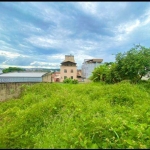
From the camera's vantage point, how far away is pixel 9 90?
213 inches

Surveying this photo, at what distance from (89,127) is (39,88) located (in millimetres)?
3855

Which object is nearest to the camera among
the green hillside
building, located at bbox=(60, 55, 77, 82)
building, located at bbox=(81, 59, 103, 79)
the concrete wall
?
the green hillside

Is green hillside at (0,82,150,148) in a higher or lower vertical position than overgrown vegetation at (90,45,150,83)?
lower

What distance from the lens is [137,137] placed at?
1.42m

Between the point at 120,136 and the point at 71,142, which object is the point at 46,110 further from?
the point at 120,136

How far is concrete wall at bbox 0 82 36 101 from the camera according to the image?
17.4ft

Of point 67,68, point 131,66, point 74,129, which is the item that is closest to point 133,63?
point 131,66

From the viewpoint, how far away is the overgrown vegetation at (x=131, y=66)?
5.96m

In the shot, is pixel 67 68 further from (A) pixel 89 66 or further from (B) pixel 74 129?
(B) pixel 74 129

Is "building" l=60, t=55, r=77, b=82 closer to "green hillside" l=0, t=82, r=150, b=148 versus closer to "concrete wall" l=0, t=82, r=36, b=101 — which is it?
"concrete wall" l=0, t=82, r=36, b=101

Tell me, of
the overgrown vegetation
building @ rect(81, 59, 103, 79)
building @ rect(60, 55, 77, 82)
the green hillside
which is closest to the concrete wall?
the green hillside

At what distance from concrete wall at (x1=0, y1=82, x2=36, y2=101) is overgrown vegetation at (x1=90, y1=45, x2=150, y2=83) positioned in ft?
16.5

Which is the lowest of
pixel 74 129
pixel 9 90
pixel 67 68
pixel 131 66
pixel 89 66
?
pixel 74 129

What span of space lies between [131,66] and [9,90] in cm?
589
